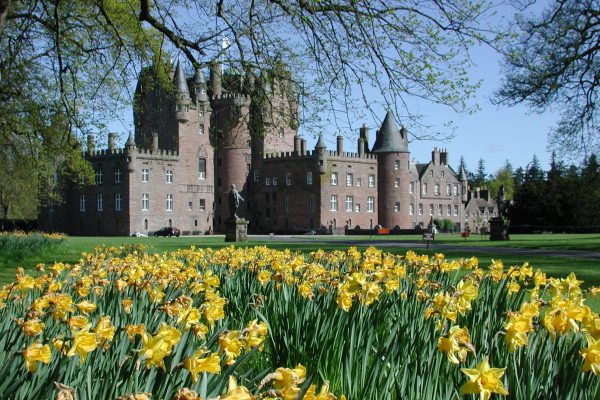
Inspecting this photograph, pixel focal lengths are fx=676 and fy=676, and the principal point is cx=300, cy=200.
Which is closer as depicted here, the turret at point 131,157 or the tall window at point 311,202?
the turret at point 131,157

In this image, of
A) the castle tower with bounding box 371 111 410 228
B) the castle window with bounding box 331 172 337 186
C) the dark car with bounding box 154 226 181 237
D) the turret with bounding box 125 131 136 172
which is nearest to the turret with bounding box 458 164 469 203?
the castle tower with bounding box 371 111 410 228

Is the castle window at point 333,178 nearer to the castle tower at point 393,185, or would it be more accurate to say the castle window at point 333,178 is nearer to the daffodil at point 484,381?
the castle tower at point 393,185

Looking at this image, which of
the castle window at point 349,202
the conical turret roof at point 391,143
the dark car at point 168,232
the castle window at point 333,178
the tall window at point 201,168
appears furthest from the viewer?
the castle window at point 349,202

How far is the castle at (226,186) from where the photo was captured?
68.9m

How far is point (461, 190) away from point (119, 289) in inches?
3691

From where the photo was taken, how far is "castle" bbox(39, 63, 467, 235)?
6888cm

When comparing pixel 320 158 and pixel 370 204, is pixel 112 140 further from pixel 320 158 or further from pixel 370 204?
pixel 370 204

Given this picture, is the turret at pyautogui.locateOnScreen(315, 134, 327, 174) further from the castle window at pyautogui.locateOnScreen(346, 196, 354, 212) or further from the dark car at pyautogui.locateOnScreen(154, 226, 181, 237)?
the dark car at pyautogui.locateOnScreen(154, 226, 181, 237)

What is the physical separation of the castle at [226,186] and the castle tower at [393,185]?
0.12 m

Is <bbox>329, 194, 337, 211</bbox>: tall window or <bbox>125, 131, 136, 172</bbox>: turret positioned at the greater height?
<bbox>125, 131, 136, 172</bbox>: turret

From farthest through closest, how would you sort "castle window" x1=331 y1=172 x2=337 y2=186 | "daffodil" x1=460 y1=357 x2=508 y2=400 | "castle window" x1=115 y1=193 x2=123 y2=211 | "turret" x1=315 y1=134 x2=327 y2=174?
1. "castle window" x1=331 y1=172 x2=337 y2=186
2. "turret" x1=315 y1=134 x2=327 y2=174
3. "castle window" x1=115 y1=193 x2=123 y2=211
4. "daffodil" x1=460 y1=357 x2=508 y2=400

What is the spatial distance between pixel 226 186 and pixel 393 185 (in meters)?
19.9

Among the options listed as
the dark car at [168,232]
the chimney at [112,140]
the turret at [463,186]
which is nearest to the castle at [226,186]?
the dark car at [168,232]

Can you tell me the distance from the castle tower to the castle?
0.12 m
